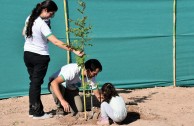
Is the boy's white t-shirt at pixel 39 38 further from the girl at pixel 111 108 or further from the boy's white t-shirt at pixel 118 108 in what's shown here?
the boy's white t-shirt at pixel 118 108

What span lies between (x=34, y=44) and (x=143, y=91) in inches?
123

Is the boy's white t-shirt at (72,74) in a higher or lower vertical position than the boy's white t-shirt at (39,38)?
lower

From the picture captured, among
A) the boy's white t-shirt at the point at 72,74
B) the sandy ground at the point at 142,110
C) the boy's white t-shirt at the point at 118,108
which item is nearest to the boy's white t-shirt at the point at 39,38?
the boy's white t-shirt at the point at 72,74

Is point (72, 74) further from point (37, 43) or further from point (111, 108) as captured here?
point (111, 108)

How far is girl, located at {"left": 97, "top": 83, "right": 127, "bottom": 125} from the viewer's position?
17.2 ft

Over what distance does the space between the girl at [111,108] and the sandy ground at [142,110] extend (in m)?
0.19

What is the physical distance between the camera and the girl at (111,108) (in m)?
5.25

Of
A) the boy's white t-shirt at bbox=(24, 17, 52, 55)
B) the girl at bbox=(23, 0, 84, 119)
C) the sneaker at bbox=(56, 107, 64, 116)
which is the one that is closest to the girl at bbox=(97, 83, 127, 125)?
the sneaker at bbox=(56, 107, 64, 116)

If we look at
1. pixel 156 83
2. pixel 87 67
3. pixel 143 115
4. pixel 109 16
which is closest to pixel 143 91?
pixel 156 83

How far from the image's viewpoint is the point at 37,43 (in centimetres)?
542

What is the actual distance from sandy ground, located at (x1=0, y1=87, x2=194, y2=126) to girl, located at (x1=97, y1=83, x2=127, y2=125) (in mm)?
185

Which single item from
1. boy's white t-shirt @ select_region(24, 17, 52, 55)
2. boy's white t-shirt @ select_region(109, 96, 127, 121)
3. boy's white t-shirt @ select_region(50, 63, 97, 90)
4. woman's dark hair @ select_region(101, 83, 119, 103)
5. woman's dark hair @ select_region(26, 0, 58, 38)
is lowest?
boy's white t-shirt @ select_region(109, 96, 127, 121)

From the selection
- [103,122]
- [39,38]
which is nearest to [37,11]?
[39,38]

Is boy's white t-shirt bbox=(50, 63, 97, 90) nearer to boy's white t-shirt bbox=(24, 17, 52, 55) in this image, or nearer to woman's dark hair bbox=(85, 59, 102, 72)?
woman's dark hair bbox=(85, 59, 102, 72)
